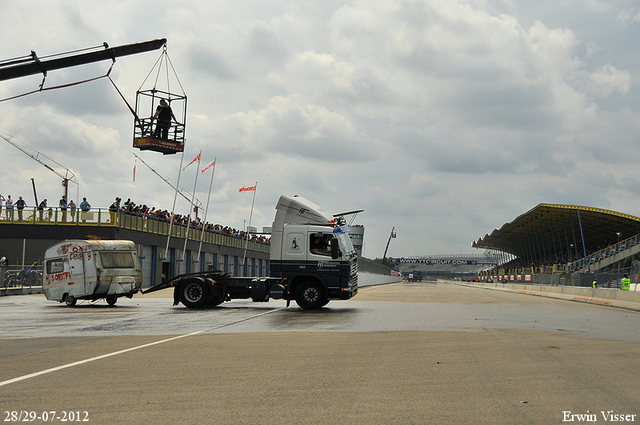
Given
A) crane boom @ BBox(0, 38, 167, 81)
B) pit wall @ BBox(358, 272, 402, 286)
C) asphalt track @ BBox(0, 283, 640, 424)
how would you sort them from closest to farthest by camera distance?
asphalt track @ BBox(0, 283, 640, 424) < crane boom @ BBox(0, 38, 167, 81) < pit wall @ BBox(358, 272, 402, 286)

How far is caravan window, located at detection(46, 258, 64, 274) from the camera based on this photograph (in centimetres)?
2369

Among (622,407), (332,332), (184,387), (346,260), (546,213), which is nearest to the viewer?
(622,407)

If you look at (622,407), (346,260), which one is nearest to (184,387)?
(622,407)

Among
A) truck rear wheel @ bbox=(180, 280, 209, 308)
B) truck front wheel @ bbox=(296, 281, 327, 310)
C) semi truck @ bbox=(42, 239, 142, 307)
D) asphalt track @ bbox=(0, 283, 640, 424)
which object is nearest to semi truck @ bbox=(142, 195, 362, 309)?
truck front wheel @ bbox=(296, 281, 327, 310)

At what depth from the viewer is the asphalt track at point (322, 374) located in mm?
5949

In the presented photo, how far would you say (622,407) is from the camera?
6.14 m

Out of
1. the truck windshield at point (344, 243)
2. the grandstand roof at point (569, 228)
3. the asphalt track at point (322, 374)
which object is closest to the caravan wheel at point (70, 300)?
the asphalt track at point (322, 374)

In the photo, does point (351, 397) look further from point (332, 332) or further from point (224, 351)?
point (332, 332)

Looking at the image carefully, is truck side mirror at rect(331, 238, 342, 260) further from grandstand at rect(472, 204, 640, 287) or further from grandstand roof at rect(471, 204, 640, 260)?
grandstand roof at rect(471, 204, 640, 260)

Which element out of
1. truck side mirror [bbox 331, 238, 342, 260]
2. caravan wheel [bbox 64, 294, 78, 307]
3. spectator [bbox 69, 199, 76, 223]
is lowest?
caravan wheel [bbox 64, 294, 78, 307]

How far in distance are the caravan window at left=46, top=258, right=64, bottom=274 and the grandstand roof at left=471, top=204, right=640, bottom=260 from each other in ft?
194

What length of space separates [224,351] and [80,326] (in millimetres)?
6584

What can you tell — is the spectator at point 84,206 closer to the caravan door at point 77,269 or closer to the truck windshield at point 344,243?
the caravan door at point 77,269

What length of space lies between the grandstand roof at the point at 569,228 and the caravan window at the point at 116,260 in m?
56.9
